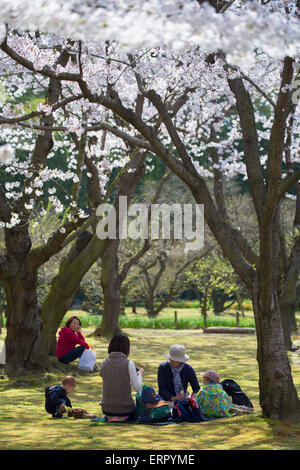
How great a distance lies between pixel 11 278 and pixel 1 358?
150 cm

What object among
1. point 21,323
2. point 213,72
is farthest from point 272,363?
point 21,323

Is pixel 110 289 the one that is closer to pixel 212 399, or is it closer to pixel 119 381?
pixel 212 399

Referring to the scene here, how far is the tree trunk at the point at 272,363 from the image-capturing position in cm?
701

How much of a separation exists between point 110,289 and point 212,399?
Answer: 12.1 metres

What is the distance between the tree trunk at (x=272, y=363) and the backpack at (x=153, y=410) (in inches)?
42.5

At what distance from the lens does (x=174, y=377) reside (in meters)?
7.67

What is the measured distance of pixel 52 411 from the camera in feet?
25.0

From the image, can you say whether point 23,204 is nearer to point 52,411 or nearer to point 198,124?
point 52,411

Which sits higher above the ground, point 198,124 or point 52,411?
point 198,124

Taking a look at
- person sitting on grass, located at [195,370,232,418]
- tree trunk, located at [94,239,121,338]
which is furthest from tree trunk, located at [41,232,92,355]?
tree trunk, located at [94,239,121,338]

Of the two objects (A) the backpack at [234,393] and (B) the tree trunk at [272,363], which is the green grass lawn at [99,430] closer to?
(B) the tree trunk at [272,363]

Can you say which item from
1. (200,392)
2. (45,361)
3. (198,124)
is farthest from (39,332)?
(198,124)
